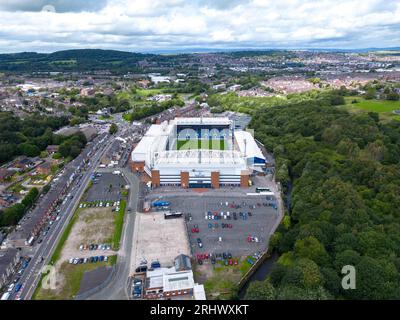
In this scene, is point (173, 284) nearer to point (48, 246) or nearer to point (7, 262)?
point (48, 246)

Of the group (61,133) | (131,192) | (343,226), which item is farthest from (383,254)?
(61,133)

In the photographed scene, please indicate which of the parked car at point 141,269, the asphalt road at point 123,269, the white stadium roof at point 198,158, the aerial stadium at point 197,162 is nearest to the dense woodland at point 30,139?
the aerial stadium at point 197,162

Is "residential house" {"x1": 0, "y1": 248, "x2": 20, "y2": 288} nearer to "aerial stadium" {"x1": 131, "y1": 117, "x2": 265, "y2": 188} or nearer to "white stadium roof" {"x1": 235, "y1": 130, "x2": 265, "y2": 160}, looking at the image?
"aerial stadium" {"x1": 131, "y1": 117, "x2": 265, "y2": 188}

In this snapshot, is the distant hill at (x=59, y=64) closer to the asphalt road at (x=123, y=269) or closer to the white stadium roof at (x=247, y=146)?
the white stadium roof at (x=247, y=146)

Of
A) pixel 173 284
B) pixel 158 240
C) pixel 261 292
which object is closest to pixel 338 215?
pixel 261 292

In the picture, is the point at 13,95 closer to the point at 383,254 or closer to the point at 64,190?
the point at 64,190

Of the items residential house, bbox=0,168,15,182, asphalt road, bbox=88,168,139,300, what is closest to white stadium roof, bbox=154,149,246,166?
asphalt road, bbox=88,168,139,300
